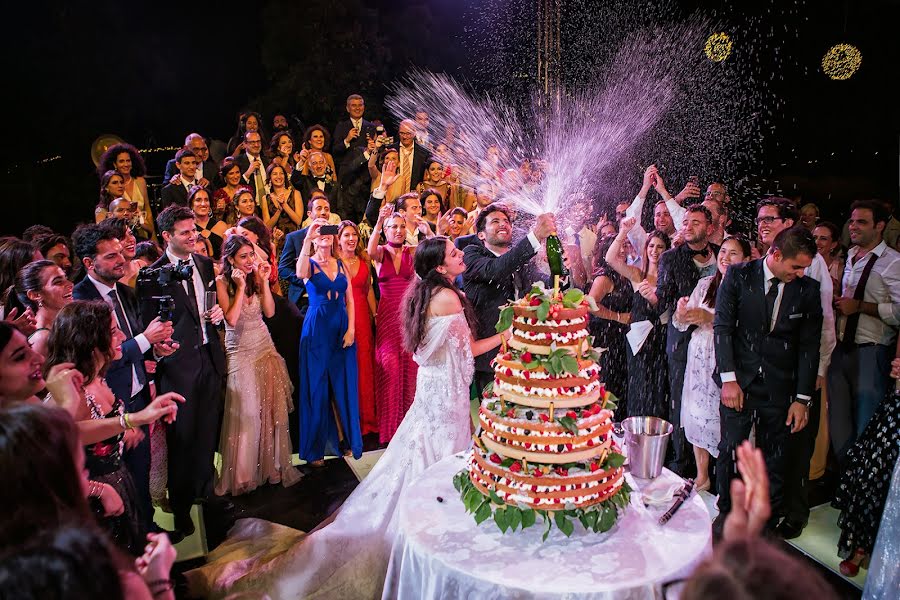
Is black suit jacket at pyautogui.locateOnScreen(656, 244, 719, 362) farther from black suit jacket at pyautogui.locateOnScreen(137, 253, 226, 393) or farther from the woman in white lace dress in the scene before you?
black suit jacket at pyautogui.locateOnScreen(137, 253, 226, 393)

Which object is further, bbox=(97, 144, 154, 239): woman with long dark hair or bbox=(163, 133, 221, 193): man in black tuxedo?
bbox=(163, 133, 221, 193): man in black tuxedo

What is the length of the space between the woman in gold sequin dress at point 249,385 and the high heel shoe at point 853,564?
3.86 metres

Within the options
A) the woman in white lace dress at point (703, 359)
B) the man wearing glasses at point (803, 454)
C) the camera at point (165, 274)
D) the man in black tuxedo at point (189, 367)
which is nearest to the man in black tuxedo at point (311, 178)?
the man in black tuxedo at point (189, 367)

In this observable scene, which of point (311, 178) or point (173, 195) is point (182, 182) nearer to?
point (173, 195)

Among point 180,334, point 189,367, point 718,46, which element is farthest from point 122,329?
point 718,46

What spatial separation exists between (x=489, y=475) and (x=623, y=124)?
34.5 ft

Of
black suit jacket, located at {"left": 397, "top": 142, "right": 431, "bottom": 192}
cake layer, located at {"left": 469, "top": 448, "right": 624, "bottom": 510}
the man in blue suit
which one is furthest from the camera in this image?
black suit jacket, located at {"left": 397, "top": 142, "right": 431, "bottom": 192}

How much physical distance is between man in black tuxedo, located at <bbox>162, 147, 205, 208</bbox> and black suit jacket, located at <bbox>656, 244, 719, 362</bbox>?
5.10 metres

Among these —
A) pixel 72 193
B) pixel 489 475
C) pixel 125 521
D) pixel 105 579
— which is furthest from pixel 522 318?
pixel 72 193

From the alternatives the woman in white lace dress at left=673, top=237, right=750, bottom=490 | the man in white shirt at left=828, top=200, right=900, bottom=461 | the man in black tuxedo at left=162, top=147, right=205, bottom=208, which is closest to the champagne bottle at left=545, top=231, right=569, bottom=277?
the woman in white lace dress at left=673, top=237, right=750, bottom=490

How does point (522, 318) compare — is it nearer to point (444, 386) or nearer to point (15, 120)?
point (444, 386)

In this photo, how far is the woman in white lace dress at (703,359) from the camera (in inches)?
185

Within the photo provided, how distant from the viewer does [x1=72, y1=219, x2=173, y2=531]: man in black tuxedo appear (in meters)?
3.99

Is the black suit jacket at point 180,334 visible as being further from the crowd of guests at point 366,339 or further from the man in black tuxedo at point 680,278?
the man in black tuxedo at point 680,278
